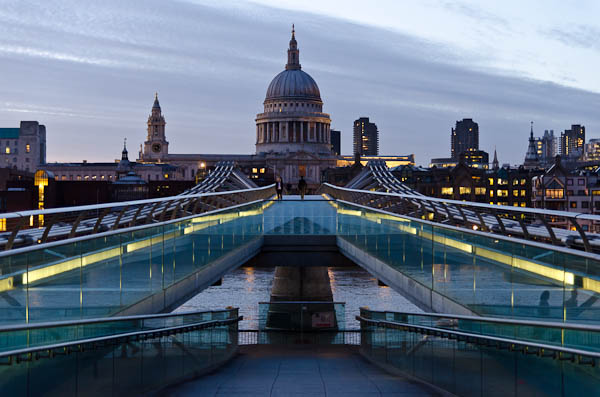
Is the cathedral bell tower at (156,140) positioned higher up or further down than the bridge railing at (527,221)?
higher up

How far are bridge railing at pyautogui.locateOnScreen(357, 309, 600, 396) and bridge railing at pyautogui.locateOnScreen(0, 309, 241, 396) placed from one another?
127 inches

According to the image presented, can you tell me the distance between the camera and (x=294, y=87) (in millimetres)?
179125

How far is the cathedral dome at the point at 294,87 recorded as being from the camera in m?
179

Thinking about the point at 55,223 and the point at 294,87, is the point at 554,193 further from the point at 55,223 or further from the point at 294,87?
the point at 55,223

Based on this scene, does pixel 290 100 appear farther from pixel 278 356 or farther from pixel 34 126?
pixel 278 356

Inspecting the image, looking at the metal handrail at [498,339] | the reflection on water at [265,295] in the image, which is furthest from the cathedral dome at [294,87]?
the metal handrail at [498,339]

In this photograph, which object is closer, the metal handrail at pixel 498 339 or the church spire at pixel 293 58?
the metal handrail at pixel 498 339

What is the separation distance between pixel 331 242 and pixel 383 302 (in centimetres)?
3705

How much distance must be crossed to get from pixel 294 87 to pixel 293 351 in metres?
165

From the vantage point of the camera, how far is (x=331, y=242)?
22141mm

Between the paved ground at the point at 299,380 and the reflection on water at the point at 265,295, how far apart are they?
109 feet

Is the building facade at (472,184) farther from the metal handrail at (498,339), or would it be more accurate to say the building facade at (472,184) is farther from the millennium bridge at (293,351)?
the metal handrail at (498,339)

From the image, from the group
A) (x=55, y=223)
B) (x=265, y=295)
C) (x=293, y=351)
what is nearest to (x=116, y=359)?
(x=55, y=223)

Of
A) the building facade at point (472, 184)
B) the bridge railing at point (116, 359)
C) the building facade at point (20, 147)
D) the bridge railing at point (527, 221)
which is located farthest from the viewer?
the building facade at point (20, 147)
